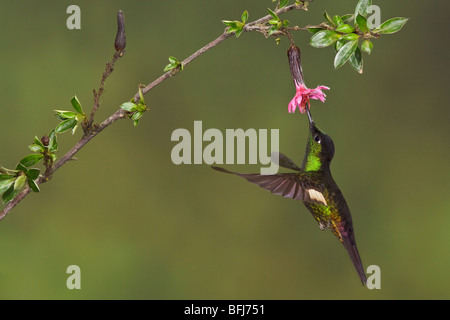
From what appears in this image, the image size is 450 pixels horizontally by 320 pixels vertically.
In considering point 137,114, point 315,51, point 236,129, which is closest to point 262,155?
point 236,129

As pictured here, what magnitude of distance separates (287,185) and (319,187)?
3.6 inches

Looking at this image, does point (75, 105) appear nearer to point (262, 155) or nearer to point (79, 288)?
point (262, 155)

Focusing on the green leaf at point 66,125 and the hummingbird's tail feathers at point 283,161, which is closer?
the green leaf at point 66,125

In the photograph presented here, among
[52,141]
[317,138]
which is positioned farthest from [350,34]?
[52,141]

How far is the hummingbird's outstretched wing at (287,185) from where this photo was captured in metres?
0.66

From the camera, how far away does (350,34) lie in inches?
26.9

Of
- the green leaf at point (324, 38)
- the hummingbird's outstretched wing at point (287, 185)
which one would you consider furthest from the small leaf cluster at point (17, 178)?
the green leaf at point (324, 38)

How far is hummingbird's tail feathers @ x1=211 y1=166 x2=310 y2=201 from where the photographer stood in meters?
0.66

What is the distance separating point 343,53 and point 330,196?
0.22 meters

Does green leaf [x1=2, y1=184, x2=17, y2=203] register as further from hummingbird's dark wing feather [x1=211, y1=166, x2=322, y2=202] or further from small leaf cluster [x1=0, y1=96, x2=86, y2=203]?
hummingbird's dark wing feather [x1=211, y1=166, x2=322, y2=202]

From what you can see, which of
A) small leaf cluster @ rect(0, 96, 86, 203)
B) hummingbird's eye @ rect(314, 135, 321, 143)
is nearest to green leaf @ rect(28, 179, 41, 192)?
small leaf cluster @ rect(0, 96, 86, 203)

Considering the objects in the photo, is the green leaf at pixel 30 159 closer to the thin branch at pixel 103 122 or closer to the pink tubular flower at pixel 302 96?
the thin branch at pixel 103 122

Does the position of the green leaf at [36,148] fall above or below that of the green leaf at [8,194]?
above

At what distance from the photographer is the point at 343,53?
68 centimetres
